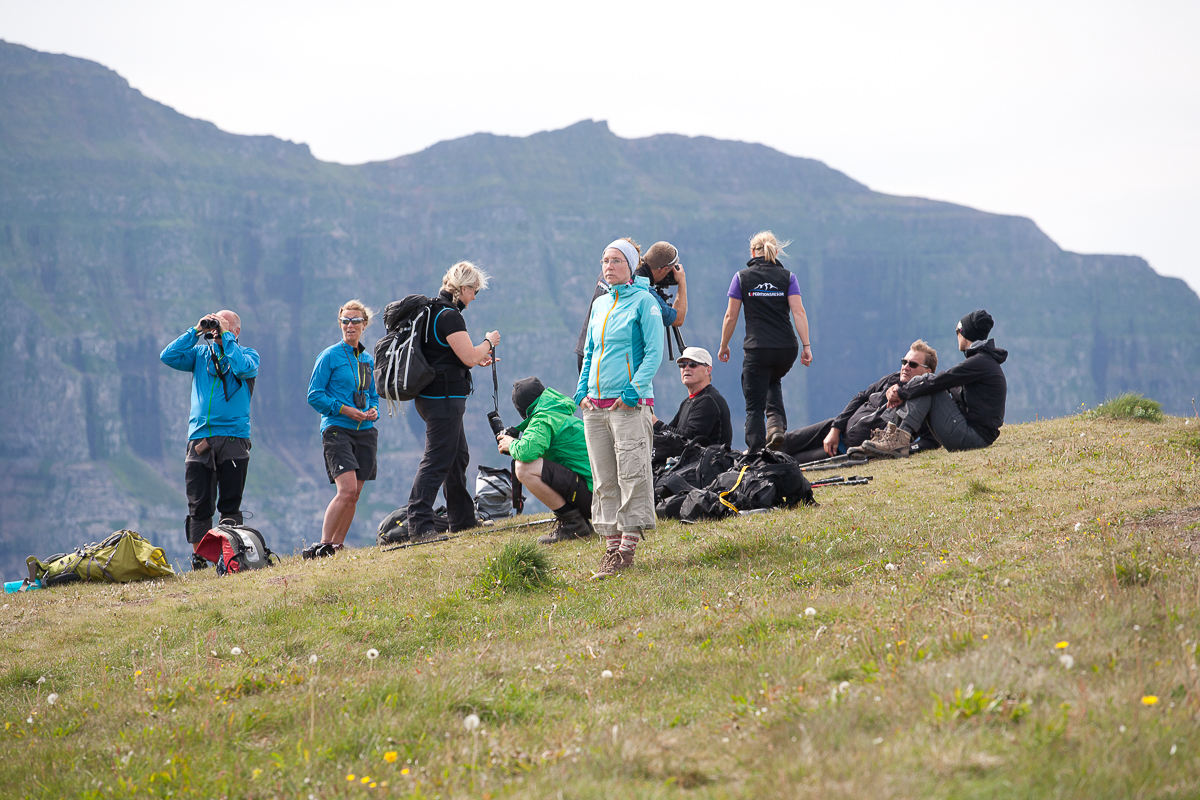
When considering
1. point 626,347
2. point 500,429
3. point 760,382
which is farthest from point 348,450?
point 760,382

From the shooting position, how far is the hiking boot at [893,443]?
41.2 feet

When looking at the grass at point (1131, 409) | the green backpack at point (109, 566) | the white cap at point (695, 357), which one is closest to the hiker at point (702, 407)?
the white cap at point (695, 357)

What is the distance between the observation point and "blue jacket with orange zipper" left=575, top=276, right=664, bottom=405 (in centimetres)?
728

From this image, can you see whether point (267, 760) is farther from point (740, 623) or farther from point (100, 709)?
point (740, 623)

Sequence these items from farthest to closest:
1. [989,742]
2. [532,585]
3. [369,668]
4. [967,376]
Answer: [967,376]
[532,585]
[369,668]
[989,742]

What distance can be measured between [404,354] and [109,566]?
12.5 ft

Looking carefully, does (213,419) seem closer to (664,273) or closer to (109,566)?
(109,566)

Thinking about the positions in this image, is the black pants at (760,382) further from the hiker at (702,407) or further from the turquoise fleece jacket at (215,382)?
the turquoise fleece jacket at (215,382)

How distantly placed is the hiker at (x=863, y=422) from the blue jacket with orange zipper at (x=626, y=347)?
5.77 m

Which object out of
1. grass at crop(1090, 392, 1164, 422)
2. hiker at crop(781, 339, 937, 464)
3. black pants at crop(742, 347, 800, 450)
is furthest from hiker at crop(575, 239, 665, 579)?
grass at crop(1090, 392, 1164, 422)

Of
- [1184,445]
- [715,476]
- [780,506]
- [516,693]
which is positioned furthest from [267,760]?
[1184,445]

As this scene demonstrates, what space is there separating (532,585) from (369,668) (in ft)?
6.02

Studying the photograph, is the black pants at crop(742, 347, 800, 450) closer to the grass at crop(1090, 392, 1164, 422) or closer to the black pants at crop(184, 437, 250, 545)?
the grass at crop(1090, 392, 1164, 422)

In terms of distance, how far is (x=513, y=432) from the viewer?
9617 millimetres
